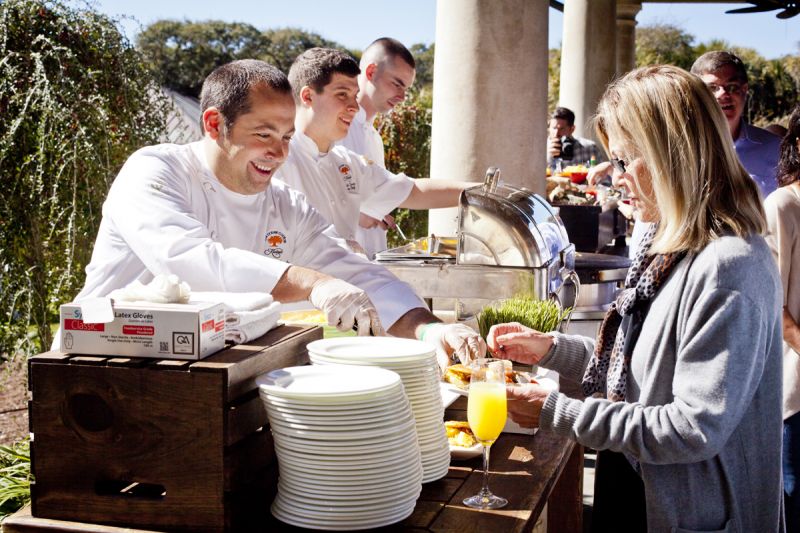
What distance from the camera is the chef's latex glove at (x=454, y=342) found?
7.68 feet

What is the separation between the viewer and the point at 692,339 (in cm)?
178

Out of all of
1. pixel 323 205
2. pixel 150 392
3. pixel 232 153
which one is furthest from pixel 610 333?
pixel 323 205

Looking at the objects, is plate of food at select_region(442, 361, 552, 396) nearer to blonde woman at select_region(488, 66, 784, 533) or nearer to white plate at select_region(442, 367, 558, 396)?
white plate at select_region(442, 367, 558, 396)

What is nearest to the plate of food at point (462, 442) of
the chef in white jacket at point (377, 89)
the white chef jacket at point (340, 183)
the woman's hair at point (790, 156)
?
the woman's hair at point (790, 156)

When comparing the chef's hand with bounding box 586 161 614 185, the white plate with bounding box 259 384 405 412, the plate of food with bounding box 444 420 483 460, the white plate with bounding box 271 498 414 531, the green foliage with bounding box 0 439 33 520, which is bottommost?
the green foliage with bounding box 0 439 33 520

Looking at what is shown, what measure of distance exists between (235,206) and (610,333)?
4.52ft

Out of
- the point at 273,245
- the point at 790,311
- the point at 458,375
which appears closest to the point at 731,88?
the point at 790,311

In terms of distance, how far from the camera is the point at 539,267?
10.6 ft

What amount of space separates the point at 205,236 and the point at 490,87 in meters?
2.78

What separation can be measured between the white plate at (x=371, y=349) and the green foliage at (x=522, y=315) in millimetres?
683

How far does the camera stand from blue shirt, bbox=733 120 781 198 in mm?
4699

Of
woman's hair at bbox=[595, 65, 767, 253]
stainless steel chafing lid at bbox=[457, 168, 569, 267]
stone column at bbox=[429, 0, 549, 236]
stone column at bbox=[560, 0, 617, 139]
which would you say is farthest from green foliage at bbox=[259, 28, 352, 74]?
woman's hair at bbox=[595, 65, 767, 253]

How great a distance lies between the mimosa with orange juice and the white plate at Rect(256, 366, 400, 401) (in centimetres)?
24

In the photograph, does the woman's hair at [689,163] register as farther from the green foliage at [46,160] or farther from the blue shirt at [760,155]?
the green foliage at [46,160]
